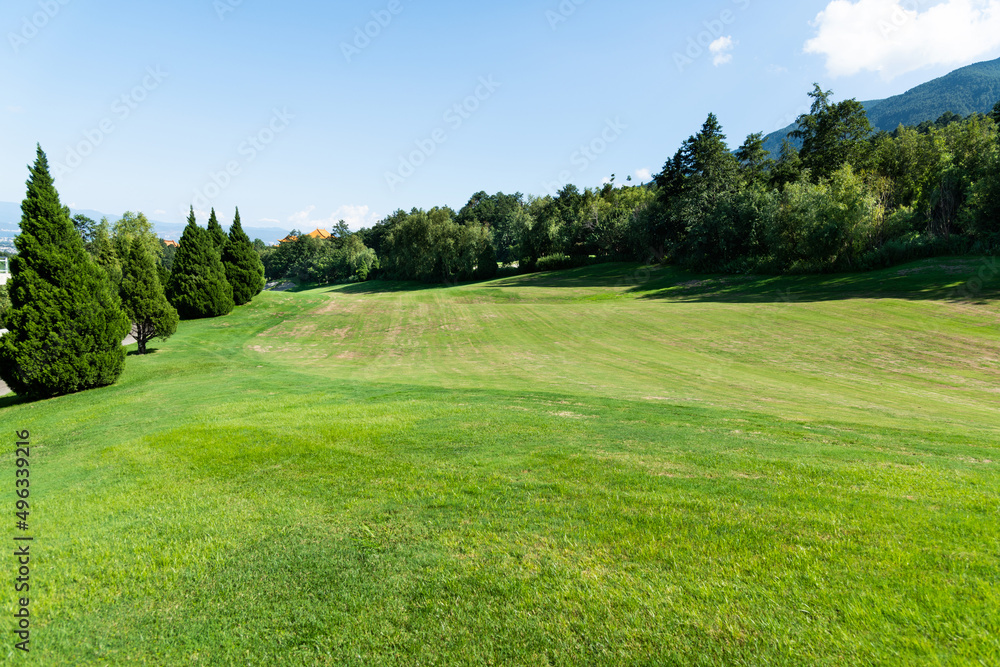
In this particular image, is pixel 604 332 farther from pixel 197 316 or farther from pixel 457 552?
pixel 197 316

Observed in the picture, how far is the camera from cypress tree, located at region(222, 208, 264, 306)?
41625mm

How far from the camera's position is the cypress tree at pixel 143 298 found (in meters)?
23.7

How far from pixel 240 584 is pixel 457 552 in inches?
82.5

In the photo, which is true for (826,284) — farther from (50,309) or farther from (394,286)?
(394,286)

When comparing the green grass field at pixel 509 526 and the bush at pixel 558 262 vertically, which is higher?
the bush at pixel 558 262

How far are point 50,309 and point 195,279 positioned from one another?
23351 mm

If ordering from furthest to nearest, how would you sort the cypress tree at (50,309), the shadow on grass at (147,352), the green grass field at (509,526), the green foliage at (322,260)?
the green foliage at (322,260) → the shadow on grass at (147,352) → the cypress tree at (50,309) → the green grass field at (509,526)

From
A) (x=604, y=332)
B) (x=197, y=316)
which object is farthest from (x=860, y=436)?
(x=197, y=316)

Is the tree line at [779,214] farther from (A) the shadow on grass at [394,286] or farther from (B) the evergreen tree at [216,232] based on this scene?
(B) the evergreen tree at [216,232]

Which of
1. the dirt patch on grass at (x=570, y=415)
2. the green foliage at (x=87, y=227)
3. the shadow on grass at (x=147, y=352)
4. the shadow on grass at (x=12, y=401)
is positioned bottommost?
the dirt patch on grass at (x=570, y=415)

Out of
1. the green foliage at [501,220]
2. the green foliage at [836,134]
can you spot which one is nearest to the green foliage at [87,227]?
the green foliage at [501,220]

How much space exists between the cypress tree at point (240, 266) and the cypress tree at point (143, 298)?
55.8 ft

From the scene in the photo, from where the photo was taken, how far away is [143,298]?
23.9 metres

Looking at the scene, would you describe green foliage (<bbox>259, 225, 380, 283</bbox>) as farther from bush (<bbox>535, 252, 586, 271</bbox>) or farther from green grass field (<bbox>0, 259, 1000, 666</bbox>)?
green grass field (<bbox>0, 259, 1000, 666</bbox>)
